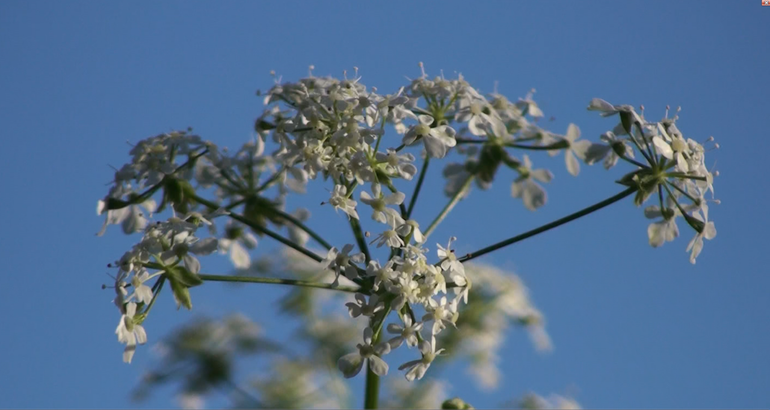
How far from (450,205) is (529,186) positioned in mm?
293

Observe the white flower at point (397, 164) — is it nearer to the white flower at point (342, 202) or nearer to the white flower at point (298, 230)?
the white flower at point (342, 202)

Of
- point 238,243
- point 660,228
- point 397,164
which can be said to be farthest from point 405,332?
point 238,243

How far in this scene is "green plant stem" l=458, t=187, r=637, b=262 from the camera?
2857mm

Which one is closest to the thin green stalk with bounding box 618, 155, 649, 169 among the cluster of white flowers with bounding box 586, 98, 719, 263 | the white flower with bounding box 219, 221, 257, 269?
the cluster of white flowers with bounding box 586, 98, 719, 263

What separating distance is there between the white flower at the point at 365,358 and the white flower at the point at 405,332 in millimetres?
50

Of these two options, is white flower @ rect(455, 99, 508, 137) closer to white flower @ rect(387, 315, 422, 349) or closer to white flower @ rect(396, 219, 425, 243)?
white flower @ rect(396, 219, 425, 243)

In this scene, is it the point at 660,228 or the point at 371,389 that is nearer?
the point at 371,389

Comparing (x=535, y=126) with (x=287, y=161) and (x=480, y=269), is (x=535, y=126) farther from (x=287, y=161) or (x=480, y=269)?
(x=480, y=269)

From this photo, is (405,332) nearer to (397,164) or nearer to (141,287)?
(397,164)

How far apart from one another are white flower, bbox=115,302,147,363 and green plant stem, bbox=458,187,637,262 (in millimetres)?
957

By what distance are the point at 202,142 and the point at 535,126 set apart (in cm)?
115

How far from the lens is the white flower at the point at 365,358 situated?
108 inches

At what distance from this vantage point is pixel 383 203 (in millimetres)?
2832

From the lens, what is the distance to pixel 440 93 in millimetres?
3217
